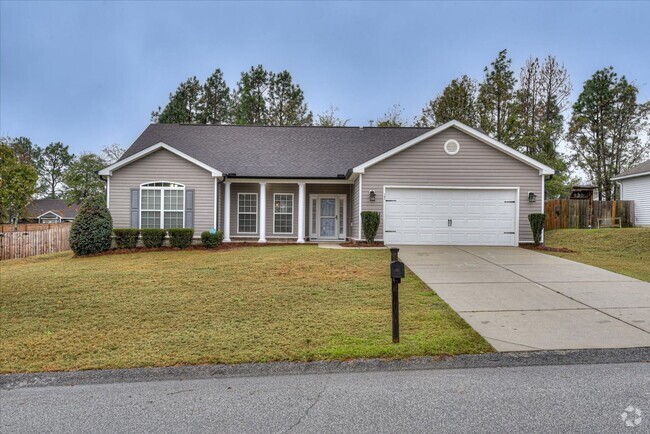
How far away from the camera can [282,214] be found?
55.2 ft

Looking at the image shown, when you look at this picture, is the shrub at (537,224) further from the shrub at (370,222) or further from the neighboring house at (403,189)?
the shrub at (370,222)

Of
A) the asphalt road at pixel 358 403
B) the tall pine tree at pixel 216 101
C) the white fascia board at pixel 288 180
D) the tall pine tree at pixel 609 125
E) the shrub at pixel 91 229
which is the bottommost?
the asphalt road at pixel 358 403

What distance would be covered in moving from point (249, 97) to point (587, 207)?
2746cm

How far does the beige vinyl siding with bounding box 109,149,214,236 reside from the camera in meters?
14.6

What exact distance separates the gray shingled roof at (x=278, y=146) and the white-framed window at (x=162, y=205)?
6.46ft

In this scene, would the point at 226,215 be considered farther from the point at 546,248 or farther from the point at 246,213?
the point at 546,248

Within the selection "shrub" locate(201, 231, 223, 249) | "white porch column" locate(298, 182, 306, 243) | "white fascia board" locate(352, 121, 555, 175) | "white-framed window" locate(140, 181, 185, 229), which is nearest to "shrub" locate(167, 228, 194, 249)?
"shrub" locate(201, 231, 223, 249)

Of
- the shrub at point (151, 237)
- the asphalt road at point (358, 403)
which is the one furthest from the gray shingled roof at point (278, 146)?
the asphalt road at point (358, 403)

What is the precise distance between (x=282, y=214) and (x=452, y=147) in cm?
731

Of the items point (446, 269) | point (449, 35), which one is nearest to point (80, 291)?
point (446, 269)

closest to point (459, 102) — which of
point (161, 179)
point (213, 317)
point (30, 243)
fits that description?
point (161, 179)

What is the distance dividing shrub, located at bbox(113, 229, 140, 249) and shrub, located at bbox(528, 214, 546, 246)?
548 inches

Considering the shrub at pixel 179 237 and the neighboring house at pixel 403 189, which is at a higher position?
the neighboring house at pixel 403 189

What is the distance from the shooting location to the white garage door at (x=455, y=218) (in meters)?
14.3
